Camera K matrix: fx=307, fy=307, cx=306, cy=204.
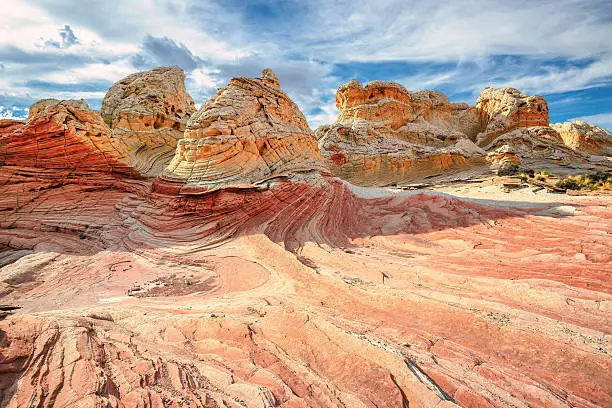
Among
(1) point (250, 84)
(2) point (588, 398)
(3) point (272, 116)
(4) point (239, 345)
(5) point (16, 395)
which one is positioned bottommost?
(2) point (588, 398)

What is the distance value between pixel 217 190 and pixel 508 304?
7.88m

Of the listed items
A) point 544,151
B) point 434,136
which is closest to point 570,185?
point 544,151

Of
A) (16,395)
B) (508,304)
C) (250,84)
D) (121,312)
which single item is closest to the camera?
(16,395)

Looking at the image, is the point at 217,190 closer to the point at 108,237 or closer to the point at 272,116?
the point at 108,237

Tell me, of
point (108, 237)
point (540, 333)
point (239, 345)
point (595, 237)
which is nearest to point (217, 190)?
point (108, 237)

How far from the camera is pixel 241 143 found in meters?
10.9

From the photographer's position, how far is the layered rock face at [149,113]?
53.9ft

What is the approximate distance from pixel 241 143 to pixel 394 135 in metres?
23.6

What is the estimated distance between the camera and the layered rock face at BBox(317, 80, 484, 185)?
25.0 m

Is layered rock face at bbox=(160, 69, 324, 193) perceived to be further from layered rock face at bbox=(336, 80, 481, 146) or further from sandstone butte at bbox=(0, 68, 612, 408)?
layered rock face at bbox=(336, 80, 481, 146)

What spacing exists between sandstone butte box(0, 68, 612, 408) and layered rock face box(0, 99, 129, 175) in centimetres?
5

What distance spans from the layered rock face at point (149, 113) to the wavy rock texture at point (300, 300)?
654cm

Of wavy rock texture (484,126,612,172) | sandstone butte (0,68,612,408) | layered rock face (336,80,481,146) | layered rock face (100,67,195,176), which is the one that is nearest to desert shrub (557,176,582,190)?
sandstone butte (0,68,612,408)

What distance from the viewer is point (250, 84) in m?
12.7
